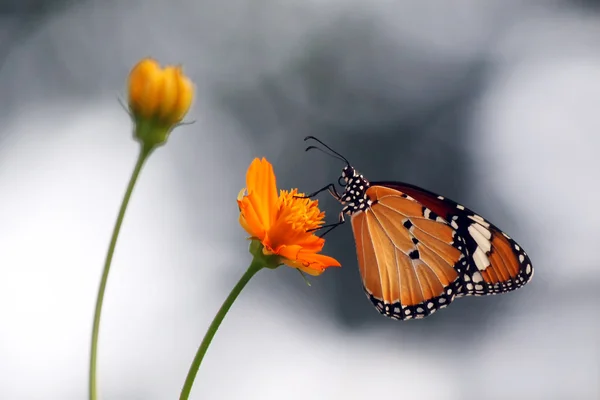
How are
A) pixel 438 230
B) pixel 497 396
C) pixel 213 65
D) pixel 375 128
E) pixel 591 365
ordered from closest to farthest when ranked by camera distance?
pixel 438 230 < pixel 497 396 < pixel 591 365 < pixel 375 128 < pixel 213 65

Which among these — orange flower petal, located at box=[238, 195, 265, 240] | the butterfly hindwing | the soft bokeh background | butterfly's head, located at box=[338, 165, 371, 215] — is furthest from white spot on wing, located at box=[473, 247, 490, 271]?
the soft bokeh background

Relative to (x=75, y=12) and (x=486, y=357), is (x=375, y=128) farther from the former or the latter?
(x=75, y=12)

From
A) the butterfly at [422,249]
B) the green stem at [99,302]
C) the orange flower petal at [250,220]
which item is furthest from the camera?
the butterfly at [422,249]

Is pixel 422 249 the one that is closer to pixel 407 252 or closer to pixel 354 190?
pixel 407 252

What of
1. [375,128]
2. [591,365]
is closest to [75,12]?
[375,128]

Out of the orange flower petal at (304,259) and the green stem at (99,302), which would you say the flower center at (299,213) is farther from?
the green stem at (99,302)

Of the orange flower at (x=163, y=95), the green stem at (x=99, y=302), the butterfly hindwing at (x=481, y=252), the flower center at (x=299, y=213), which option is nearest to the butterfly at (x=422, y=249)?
the butterfly hindwing at (x=481, y=252)
